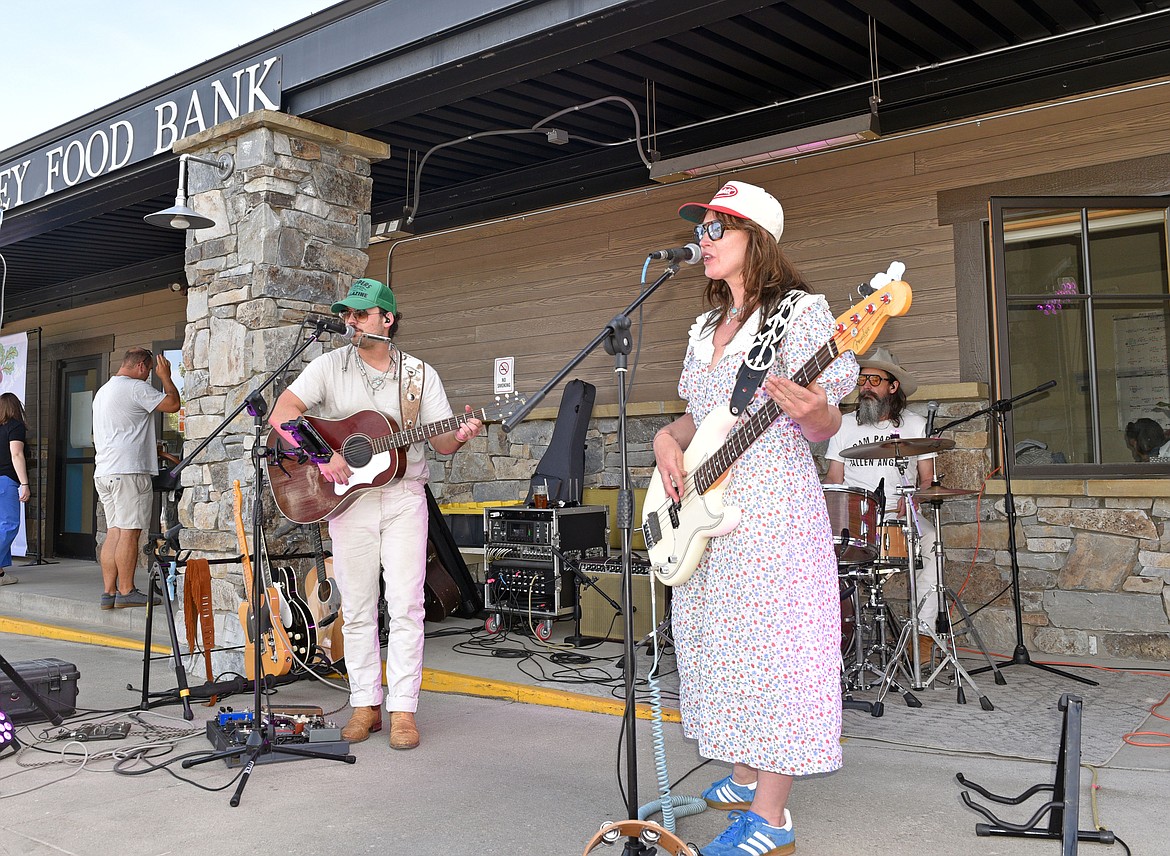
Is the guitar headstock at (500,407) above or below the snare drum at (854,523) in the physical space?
above

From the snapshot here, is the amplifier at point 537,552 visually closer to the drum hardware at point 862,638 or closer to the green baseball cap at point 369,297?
the drum hardware at point 862,638

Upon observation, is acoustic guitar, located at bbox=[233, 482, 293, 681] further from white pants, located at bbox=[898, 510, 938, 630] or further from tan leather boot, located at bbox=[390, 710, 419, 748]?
white pants, located at bbox=[898, 510, 938, 630]

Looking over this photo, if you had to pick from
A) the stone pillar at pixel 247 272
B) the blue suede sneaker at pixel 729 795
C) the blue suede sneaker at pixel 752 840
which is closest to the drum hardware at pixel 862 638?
the blue suede sneaker at pixel 729 795

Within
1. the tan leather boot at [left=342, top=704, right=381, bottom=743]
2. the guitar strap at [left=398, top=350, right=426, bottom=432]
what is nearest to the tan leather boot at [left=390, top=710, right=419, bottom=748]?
the tan leather boot at [left=342, top=704, right=381, bottom=743]

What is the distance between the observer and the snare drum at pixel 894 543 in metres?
4.94

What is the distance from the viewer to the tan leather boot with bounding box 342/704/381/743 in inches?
166

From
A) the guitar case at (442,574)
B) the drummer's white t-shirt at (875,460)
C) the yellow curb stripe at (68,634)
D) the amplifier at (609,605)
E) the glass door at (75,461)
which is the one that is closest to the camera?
the drummer's white t-shirt at (875,460)

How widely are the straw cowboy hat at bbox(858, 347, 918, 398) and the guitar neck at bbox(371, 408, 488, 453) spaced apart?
264 cm

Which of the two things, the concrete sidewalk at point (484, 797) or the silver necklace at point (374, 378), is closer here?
the concrete sidewalk at point (484, 797)

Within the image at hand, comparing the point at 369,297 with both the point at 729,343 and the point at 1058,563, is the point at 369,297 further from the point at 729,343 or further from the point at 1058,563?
the point at 1058,563

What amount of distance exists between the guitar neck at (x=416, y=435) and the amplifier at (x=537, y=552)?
2.33 m

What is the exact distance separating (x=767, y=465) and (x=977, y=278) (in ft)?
13.1

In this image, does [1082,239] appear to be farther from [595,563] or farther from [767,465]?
[767,465]

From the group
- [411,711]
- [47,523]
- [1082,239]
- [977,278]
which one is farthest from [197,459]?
[47,523]
